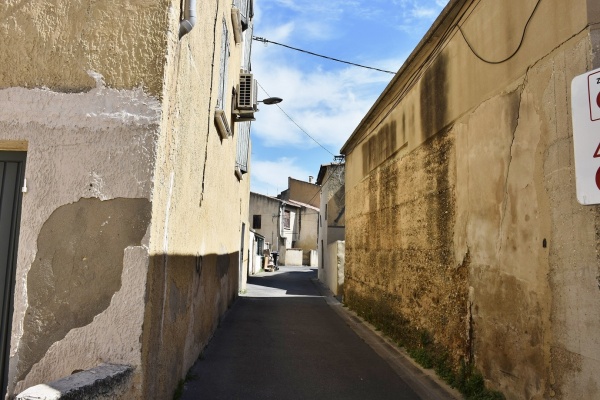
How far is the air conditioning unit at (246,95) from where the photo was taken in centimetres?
941

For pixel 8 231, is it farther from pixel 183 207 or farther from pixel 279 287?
pixel 279 287

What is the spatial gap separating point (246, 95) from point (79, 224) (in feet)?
23.5

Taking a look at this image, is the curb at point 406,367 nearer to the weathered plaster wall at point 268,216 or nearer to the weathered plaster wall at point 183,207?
the weathered plaster wall at point 183,207

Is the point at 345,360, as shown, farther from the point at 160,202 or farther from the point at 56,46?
the point at 56,46

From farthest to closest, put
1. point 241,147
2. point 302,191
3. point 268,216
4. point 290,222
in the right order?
point 302,191 < point 290,222 < point 268,216 < point 241,147

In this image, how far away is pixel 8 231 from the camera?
322 cm

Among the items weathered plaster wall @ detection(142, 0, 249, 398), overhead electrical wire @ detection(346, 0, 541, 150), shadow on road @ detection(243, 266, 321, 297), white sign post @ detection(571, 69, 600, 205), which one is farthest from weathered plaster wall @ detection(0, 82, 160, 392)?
shadow on road @ detection(243, 266, 321, 297)

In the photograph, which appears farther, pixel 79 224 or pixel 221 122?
pixel 221 122

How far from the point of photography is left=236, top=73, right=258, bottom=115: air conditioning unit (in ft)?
30.9

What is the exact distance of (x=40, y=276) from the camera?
2996mm

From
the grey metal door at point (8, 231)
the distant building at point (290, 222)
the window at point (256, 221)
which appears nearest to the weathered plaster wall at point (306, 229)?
the distant building at point (290, 222)

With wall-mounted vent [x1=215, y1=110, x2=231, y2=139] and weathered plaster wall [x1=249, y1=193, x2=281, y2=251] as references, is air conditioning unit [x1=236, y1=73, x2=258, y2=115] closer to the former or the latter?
wall-mounted vent [x1=215, y1=110, x2=231, y2=139]

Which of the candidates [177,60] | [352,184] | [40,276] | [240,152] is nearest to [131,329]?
[40,276]

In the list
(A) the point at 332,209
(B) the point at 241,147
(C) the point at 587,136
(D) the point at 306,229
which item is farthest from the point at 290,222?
(C) the point at 587,136
